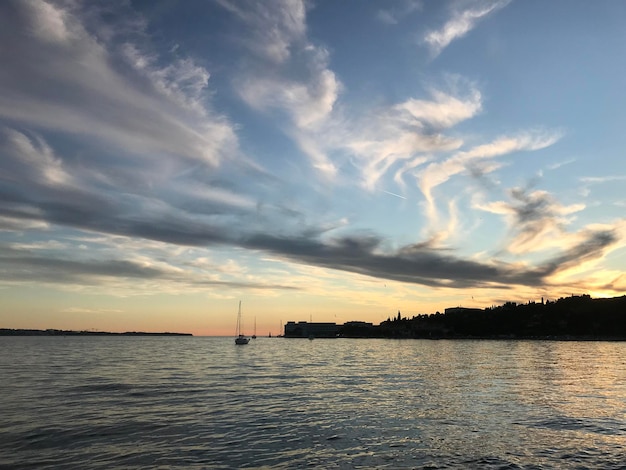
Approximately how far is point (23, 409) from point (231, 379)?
31.6m

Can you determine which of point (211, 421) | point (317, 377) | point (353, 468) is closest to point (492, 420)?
point (353, 468)

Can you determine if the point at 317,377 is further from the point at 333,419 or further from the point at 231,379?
the point at 333,419

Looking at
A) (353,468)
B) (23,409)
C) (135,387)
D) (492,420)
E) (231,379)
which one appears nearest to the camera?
(353,468)

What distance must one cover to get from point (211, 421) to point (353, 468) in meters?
15.7

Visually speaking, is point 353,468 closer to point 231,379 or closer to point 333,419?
point 333,419

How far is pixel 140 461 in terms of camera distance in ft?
82.7

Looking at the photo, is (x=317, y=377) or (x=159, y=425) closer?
(x=159, y=425)

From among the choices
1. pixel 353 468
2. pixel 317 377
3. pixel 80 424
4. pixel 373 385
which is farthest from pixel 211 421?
pixel 317 377

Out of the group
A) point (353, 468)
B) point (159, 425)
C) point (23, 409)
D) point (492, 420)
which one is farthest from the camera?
point (23, 409)

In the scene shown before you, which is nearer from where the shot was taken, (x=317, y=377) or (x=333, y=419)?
(x=333, y=419)

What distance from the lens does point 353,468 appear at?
2402 centimetres

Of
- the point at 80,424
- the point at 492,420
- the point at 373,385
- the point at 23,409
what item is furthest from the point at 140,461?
the point at 373,385

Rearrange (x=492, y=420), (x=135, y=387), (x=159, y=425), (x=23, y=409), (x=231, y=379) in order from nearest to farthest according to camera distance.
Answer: (x=159, y=425)
(x=492, y=420)
(x=23, y=409)
(x=135, y=387)
(x=231, y=379)

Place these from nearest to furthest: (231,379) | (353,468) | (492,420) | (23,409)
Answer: (353,468)
(492,420)
(23,409)
(231,379)
